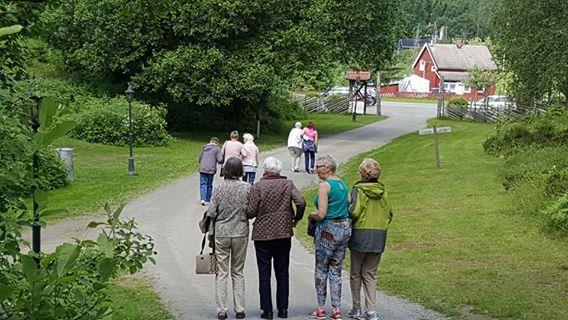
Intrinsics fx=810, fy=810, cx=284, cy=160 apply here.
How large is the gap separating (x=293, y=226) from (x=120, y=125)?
81.6 ft

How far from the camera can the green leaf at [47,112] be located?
2.83 metres

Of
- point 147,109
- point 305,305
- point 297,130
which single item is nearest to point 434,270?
point 305,305

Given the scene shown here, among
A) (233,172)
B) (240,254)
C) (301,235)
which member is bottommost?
(301,235)

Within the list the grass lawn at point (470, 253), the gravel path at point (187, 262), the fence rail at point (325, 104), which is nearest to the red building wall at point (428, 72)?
the fence rail at point (325, 104)

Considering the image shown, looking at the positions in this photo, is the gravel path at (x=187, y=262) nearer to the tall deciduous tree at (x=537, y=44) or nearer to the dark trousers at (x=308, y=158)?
the dark trousers at (x=308, y=158)

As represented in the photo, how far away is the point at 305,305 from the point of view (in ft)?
32.3

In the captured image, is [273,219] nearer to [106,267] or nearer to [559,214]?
[106,267]

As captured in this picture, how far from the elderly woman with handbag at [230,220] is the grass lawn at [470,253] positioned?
2524 millimetres

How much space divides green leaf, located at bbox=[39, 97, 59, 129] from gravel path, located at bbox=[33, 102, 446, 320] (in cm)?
664

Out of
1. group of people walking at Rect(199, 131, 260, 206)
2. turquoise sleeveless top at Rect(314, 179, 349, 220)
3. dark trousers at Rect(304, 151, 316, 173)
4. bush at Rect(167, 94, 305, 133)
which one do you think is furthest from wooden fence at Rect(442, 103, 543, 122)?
turquoise sleeveless top at Rect(314, 179, 349, 220)

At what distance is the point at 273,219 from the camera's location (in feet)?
28.8

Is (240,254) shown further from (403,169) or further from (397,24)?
(397,24)

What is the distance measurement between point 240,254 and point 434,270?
12.5 ft

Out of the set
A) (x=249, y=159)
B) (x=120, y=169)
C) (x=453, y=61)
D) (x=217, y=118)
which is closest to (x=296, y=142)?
(x=120, y=169)
